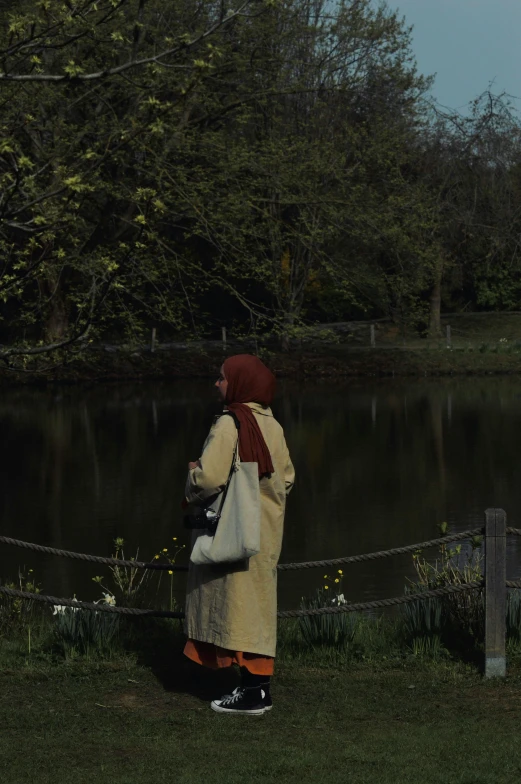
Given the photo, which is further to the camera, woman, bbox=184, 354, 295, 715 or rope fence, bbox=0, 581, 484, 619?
rope fence, bbox=0, 581, 484, 619

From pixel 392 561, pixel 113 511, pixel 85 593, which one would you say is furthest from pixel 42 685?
pixel 113 511

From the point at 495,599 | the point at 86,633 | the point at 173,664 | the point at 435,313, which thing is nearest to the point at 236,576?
the point at 173,664

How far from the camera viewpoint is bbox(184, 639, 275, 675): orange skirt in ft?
18.2

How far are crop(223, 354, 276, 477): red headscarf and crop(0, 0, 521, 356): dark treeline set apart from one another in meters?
2.27

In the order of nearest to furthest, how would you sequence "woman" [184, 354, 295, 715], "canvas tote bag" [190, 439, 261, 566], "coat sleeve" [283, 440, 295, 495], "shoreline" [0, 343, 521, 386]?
"canvas tote bag" [190, 439, 261, 566], "woman" [184, 354, 295, 715], "coat sleeve" [283, 440, 295, 495], "shoreline" [0, 343, 521, 386]

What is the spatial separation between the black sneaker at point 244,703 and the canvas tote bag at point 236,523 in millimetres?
701

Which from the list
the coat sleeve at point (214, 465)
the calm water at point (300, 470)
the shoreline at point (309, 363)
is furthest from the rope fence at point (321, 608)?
the shoreline at point (309, 363)

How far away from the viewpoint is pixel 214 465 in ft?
17.7

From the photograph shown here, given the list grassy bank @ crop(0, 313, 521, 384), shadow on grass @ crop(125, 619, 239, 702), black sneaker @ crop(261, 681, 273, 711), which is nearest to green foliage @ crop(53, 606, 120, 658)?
shadow on grass @ crop(125, 619, 239, 702)

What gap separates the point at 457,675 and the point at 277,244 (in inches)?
806

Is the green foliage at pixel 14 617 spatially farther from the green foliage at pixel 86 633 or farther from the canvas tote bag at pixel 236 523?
the canvas tote bag at pixel 236 523

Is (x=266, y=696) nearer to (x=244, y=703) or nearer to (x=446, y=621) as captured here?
(x=244, y=703)

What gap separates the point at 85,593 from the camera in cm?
1205

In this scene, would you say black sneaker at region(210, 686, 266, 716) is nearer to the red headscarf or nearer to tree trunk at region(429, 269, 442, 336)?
the red headscarf
